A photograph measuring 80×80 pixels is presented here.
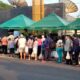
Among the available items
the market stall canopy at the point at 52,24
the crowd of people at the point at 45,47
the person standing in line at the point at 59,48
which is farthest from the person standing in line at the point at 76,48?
the market stall canopy at the point at 52,24

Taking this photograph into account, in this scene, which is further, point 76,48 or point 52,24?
point 52,24

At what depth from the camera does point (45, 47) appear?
2195 centimetres

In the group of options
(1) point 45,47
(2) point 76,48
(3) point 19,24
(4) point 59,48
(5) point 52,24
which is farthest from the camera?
(3) point 19,24

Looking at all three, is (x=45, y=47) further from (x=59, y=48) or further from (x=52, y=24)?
(x=52, y=24)

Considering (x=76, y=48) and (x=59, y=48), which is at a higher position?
(x=76, y=48)

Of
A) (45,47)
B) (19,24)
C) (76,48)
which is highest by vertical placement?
(19,24)

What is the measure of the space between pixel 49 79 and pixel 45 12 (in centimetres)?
1918

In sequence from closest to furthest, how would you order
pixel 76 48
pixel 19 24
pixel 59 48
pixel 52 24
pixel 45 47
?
pixel 76 48 < pixel 59 48 < pixel 45 47 < pixel 52 24 < pixel 19 24

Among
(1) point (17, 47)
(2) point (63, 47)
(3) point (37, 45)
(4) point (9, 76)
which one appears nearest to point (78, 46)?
(2) point (63, 47)

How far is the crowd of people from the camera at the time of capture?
66.6ft

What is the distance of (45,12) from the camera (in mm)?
31844

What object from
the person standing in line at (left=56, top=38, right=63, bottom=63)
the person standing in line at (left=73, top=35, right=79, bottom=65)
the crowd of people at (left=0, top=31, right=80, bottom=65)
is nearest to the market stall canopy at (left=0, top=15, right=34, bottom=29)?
the crowd of people at (left=0, top=31, right=80, bottom=65)

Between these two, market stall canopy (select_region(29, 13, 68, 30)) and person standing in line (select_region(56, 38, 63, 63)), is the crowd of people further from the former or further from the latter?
market stall canopy (select_region(29, 13, 68, 30))

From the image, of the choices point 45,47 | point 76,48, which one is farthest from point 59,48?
point 76,48
